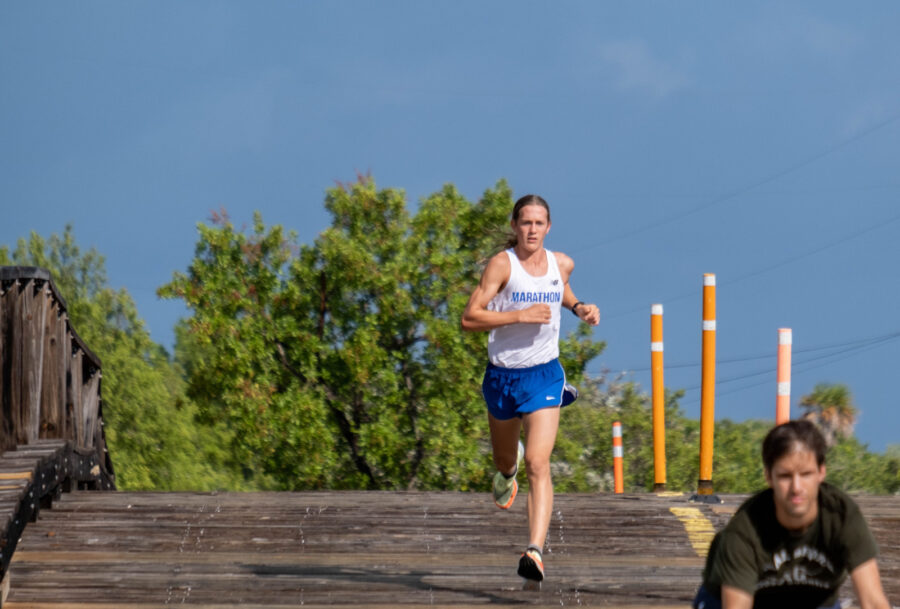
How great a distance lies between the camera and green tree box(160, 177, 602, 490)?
21.5 metres

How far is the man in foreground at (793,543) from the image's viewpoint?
3.37 m

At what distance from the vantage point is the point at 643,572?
6.86 m

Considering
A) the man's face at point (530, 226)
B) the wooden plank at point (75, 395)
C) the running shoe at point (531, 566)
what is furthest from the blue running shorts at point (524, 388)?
the wooden plank at point (75, 395)

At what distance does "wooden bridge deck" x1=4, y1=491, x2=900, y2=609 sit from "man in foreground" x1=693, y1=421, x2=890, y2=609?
2.83 m

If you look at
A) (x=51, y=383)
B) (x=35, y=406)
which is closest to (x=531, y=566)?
(x=35, y=406)

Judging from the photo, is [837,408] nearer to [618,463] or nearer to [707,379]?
[618,463]

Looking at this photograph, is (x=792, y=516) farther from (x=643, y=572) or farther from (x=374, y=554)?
(x=374, y=554)

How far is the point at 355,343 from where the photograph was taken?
2175cm

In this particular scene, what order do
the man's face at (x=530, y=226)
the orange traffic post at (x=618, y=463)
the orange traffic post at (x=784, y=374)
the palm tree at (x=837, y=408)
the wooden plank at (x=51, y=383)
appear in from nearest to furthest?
the man's face at (x=530, y=226) < the orange traffic post at (x=784, y=374) < the wooden plank at (x=51, y=383) < the orange traffic post at (x=618, y=463) < the palm tree at (x=837, y=408)

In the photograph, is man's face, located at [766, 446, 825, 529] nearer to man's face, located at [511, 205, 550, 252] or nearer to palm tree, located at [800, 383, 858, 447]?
man's face, located at [511, 205, 550, 252]

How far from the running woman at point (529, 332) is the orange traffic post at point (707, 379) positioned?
94.9 inches

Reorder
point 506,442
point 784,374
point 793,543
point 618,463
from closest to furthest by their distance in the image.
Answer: point 793,543 → point 506,442 → point 784,374 → point 618,463

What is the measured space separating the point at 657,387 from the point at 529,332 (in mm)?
3004

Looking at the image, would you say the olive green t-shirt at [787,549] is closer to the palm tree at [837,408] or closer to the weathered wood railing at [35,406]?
the weathered wood railing at [35,406]
